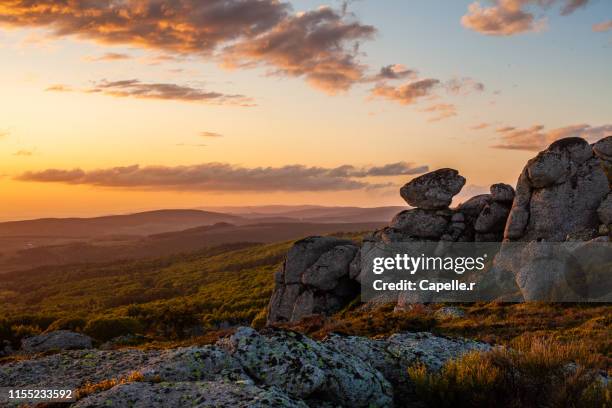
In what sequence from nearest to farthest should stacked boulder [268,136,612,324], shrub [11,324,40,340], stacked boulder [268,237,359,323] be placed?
stacked boulder [268,136,612,324]
shrub [11,324,40,340]
stacked boulder [268,237,359,323]

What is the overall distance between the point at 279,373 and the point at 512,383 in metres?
4.82

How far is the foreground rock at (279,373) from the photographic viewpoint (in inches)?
365

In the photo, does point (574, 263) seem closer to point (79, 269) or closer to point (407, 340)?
Answer: point (407, 340)

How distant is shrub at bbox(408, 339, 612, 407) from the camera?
1027 centimetres

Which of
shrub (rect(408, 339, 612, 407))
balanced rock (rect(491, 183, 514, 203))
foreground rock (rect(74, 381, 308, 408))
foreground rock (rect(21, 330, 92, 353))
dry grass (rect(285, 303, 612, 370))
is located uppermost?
balanced rock (rect(491, 183, 514, 203))


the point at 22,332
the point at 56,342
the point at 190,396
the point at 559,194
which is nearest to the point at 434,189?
the point at 559,194

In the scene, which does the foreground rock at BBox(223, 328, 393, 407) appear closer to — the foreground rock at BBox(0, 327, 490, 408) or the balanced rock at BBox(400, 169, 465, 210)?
the foreground rock at BBox(0, 327, 490, 408)

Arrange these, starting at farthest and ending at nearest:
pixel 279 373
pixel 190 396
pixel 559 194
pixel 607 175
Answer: pixel 607 175 → pixel 559 194 → pixel 279 373 → pixel 190 396

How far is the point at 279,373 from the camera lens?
1092 cm

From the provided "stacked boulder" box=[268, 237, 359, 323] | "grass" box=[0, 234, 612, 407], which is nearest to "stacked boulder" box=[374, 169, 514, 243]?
"stacked boulder" box=[268, 237, 359, 323]

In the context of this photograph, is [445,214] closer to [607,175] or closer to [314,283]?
[607,175]

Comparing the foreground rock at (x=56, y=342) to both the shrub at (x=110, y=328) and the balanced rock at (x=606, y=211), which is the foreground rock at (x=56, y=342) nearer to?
the shrub at (x=110, y=328)

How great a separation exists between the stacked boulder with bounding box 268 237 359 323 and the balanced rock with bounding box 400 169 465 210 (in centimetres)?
783

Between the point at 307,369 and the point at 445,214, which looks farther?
the point at 445,214
